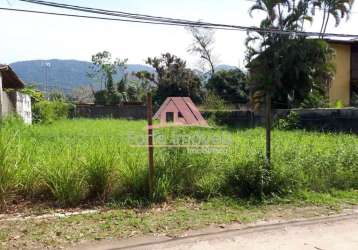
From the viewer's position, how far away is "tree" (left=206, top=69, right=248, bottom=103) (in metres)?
33.2

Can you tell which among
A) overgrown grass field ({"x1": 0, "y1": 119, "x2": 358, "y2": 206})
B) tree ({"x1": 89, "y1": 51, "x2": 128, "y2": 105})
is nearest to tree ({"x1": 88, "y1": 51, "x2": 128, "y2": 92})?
tree ({"x1": 89, "y1": 51, "x2": 128, "y2": 105})

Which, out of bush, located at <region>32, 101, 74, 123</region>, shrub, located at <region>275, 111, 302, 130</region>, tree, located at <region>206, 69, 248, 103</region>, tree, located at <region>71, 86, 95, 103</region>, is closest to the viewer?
shrub, located at <region>275, 111, 302, 130</region>

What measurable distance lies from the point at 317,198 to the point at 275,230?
1.65 m

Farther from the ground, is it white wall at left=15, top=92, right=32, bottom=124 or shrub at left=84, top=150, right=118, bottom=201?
white wall at left=15, top=92, right=32, bottom=124

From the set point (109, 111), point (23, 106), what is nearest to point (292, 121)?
point (23, 106)

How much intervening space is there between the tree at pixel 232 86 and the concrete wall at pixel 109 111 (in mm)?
6594

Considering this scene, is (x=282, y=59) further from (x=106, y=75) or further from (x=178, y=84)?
Result: (x=106, y=75)

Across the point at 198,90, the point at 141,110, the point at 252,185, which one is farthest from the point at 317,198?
the point at 198,90

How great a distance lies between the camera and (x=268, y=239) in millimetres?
4480

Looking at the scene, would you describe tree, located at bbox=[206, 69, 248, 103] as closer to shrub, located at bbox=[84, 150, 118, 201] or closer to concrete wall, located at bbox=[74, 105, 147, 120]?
concrete wall, located at bbox=[74, 105, 147, 120]

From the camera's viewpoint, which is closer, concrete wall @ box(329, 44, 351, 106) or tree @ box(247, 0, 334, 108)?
tree @ box(247, 0, 334, 108)

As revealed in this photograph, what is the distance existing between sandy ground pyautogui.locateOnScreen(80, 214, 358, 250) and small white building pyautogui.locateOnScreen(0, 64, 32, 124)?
10.7m

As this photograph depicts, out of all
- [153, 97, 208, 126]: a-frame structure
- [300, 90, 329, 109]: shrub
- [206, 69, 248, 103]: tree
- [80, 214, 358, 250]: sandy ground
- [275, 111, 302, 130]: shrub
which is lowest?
[80, 214, 358, 250]: sandy ground

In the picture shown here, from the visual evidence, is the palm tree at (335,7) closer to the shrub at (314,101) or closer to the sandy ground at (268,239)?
the shrub at (314,101)
